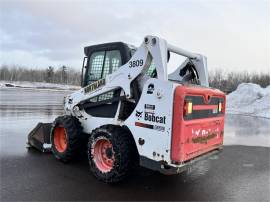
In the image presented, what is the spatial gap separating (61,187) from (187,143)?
2.21m

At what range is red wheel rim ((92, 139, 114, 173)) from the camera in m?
5.40

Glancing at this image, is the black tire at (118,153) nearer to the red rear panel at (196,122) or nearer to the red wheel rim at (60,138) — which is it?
the red rear panel at (196,122)

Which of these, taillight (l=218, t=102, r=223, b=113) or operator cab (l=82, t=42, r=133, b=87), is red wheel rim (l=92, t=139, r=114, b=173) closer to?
operator cab (l=82, t=42, r=133, b=87)

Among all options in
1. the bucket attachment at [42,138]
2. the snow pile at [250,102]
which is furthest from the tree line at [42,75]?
the bucket attachment at [42,138]

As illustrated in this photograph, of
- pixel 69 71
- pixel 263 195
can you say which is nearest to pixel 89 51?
pixel 263 195

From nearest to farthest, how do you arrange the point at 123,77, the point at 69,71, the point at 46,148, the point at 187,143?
the point at 187,143, the point at 123,77, the point at 46,148, the point at 69,71

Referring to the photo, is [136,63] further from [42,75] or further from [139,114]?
[42,75]

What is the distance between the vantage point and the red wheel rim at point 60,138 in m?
6.68

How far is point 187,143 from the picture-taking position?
4770 mm

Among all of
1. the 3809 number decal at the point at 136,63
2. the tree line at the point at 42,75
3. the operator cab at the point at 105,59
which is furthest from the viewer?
the tree line at the point at 42,75

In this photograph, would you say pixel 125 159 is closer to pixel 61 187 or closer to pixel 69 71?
pixel 61 187

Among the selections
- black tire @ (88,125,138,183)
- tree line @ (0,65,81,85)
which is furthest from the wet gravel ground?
tree line @ (0,65,81,85)

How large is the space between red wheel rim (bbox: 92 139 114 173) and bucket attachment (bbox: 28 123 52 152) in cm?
208

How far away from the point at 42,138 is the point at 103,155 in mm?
2391
